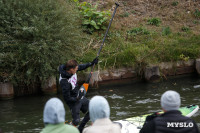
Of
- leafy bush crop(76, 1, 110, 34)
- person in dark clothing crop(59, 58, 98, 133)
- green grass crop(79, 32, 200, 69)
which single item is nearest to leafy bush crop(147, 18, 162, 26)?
green grass crop(79, 32, 200, 69)

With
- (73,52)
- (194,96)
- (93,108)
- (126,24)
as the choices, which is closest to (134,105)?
(194,96)

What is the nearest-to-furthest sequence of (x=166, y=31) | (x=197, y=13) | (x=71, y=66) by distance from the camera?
(x=71, y=66) → (x=166, y=31) → (x=197, y=13)

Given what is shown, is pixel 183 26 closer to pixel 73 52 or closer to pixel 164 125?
pixel 73 52

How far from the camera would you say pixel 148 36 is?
14.1 m

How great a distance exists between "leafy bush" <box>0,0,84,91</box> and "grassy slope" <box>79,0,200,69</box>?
5.59 ft

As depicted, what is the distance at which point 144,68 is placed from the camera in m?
11.7

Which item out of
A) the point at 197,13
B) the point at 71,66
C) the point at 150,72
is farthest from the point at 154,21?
the point at 71,66

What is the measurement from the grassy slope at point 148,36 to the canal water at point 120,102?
3.36 ft

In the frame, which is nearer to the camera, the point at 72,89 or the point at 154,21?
the point at 72,89

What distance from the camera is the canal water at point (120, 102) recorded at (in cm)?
811

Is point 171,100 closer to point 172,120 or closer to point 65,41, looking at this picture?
point 172,120

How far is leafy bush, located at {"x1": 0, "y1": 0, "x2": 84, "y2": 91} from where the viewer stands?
1030 centimetres

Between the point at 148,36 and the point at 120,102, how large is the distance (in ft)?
18.0

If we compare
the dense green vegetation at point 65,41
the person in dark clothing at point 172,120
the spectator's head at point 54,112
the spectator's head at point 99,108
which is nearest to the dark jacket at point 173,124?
the person in dark clothing at point 172,120
